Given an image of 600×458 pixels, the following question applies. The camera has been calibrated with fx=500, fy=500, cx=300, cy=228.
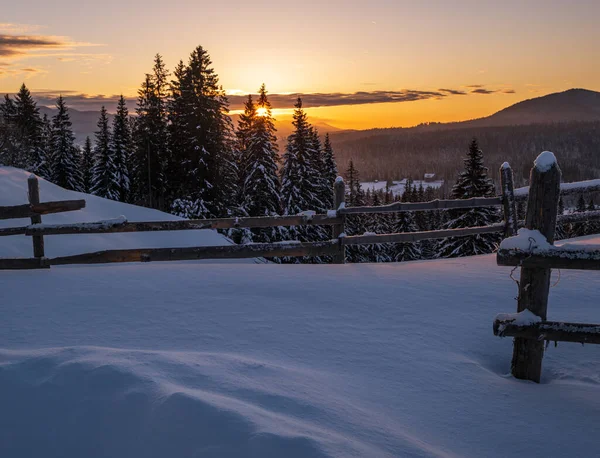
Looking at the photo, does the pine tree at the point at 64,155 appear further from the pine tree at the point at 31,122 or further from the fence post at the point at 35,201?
the fence post at the point at 35,201

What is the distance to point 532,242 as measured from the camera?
14.0 feet

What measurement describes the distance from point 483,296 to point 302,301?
2536 millimetres

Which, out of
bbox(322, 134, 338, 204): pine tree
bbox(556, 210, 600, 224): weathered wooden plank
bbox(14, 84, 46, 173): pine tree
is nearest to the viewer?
bbox(556, 210, 600, 224): weathered wooden plank

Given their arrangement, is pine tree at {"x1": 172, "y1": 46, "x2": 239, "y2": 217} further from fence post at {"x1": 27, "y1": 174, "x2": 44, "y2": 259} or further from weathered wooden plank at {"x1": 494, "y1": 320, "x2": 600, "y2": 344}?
weathered wooden plank at {"x1": 494, "y1": 320, "x2": 600, "y2": 344}

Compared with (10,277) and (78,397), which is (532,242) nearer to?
(78,397)

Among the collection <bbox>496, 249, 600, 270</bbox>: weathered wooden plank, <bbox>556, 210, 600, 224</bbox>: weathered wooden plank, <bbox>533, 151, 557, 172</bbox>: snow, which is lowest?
<bbox>556, 210, 600, 224</bbox>: weathered wooden plank

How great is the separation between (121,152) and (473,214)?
33.7m

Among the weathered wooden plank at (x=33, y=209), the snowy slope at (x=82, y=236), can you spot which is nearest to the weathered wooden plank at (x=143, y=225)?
the weathered wooden plank at (x=33, y=209)

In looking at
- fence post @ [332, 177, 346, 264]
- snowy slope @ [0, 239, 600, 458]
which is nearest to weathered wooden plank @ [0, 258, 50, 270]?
snowy slope @ [0, 239, 600, 458]

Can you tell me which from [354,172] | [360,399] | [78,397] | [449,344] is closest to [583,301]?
[449,344]

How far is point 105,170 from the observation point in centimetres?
4738

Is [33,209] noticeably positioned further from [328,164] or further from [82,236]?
[328,164]

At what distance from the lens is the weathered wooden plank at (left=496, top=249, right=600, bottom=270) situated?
410cm

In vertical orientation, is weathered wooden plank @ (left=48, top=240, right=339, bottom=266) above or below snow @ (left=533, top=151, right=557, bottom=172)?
below
